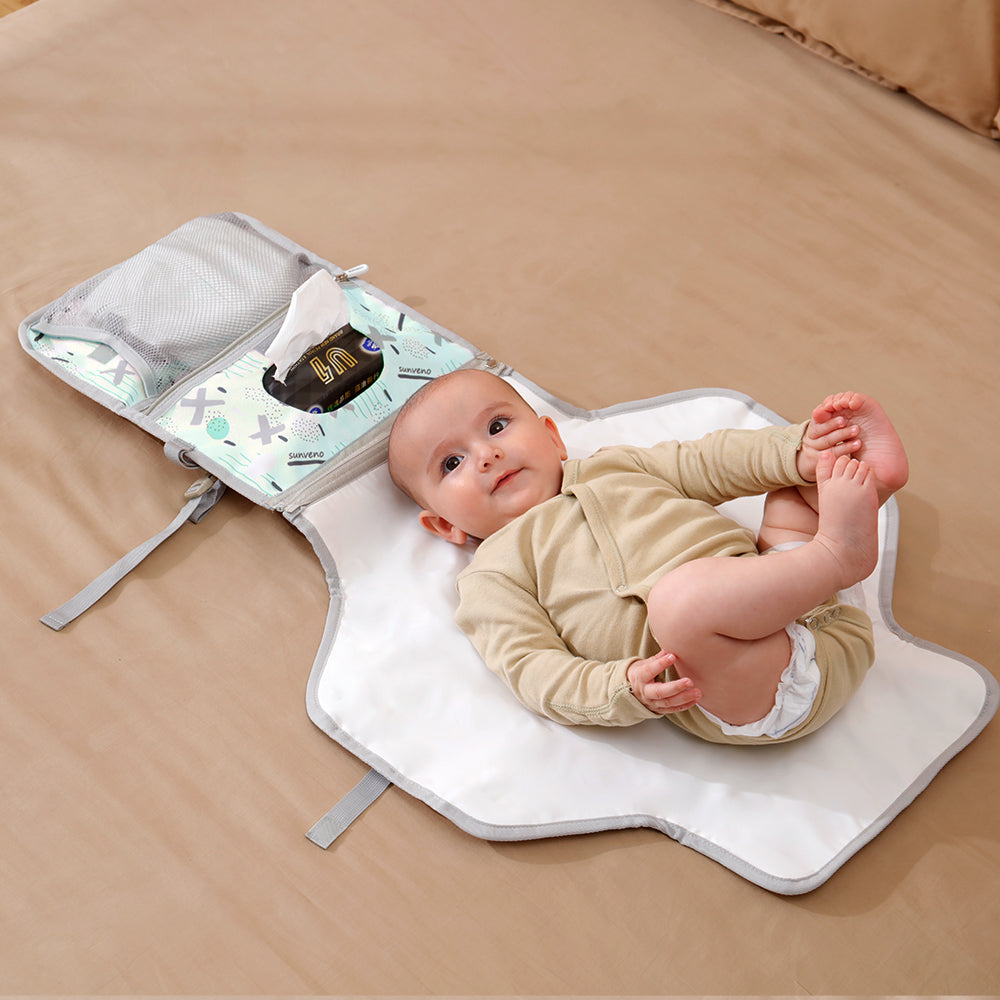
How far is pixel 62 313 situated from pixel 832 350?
122 cm

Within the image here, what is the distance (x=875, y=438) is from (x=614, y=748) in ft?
1.55

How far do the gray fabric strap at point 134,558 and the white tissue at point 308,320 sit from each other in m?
0.20

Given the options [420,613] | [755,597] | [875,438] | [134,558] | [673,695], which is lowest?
[134,558]

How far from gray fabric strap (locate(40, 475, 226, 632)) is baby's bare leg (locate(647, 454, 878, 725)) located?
69 centimetres

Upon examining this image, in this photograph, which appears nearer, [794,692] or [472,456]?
[794,692]

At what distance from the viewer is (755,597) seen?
1083 mm

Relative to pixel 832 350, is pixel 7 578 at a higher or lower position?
lower

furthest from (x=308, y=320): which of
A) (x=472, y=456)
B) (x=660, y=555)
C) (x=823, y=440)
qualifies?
→ (x=823, y=440)

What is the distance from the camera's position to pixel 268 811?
121 centimetres

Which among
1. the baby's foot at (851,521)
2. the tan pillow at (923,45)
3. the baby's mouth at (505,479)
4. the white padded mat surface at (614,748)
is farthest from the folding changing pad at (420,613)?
the tan pillow at (923,45)

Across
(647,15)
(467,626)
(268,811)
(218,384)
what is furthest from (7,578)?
(647,15)

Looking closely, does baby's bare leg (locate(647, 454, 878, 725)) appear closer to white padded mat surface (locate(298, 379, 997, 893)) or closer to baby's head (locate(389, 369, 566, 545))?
white padded mat surface (locate(298, 379, 997, 893))

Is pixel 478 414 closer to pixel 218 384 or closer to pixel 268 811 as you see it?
pixel 218 384

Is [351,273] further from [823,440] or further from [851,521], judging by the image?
[851,521]
